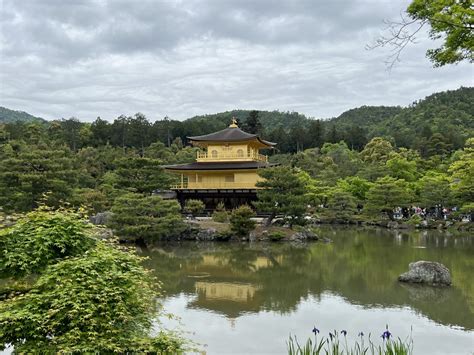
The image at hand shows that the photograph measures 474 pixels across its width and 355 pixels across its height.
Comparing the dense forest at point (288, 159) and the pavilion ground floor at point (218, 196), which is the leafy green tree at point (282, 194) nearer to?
the dense forest at point (288, 159)

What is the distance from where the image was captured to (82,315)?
334 cm

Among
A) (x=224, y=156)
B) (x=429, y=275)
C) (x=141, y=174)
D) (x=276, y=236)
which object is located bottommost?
(x=276, y=236)

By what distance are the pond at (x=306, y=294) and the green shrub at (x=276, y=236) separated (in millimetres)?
803

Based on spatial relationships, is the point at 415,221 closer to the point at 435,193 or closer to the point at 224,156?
the point at 435,193

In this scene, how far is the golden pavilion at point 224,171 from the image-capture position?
2395 cm

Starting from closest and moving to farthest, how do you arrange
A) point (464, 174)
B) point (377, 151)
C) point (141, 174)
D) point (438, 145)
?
point (464, 174) < point (141, 174) < point (438, 145) < point (377, 151)

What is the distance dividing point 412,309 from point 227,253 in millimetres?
8380

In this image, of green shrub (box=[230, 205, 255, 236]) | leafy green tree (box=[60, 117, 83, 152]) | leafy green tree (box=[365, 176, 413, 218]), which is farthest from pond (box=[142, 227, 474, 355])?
leafy green tree (box=[60, 117, 83, 152])

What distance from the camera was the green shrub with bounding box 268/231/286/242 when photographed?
755 inches

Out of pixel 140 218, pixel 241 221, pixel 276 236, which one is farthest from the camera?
pixel 276 236

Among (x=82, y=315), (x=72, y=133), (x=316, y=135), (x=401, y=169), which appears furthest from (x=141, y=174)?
(x=316, y=135)

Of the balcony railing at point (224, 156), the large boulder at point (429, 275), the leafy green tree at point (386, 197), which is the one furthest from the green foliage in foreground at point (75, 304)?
the leafy green tree at point (386, 197)

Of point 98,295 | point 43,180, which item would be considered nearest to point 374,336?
point 98,295

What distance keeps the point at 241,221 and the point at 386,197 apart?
11.0 m
